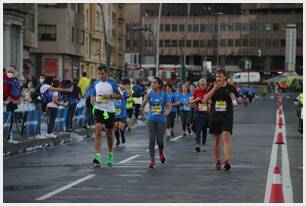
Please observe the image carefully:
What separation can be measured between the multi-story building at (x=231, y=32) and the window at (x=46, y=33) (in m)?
89.1

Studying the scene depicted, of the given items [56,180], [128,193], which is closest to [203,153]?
[56,180]

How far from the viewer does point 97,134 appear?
17719mm

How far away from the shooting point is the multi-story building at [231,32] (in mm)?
167375

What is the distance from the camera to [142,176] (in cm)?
1534

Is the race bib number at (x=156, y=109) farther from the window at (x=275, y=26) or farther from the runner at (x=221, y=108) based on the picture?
the window at (x=275, y=26)

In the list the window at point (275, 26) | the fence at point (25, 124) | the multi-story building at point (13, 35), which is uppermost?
the window at point (275, 26)

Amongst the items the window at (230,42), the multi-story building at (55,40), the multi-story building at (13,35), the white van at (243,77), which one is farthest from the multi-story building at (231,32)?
the multi-story building at (13,35)

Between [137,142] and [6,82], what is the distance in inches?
193

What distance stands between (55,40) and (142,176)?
196ft

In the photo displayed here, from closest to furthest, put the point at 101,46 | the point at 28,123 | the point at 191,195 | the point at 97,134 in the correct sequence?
the point at 191,195 < the point at 97,134 < the point at 28,123 < the point at 101,46

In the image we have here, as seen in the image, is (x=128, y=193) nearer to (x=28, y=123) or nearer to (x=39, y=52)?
(x=28, y=123)

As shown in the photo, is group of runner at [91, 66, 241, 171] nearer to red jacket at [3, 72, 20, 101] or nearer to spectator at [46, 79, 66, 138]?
red jacket at [3, 72, 20, 101]

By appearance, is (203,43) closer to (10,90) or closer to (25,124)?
(25,124)

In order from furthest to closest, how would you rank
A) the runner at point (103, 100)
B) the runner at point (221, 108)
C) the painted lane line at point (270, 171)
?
the runner at point (103, 100) → the runner at point (221, 108) → the painted lane line at point (270, 171)
